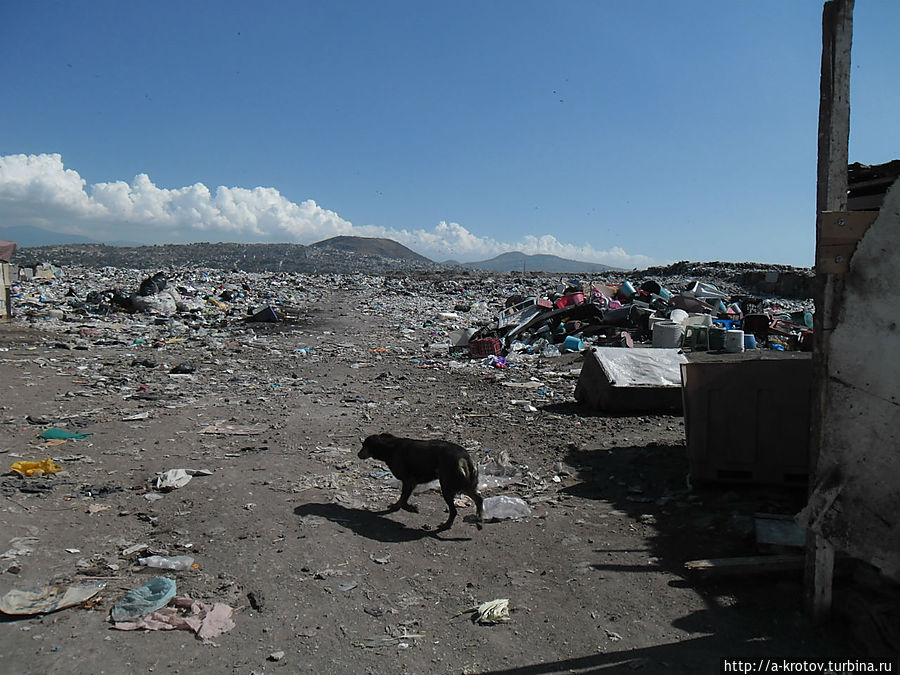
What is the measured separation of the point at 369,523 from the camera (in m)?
3.65

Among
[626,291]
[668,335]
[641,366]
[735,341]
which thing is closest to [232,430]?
[641,366]

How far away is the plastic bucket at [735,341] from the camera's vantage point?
25.1 feet

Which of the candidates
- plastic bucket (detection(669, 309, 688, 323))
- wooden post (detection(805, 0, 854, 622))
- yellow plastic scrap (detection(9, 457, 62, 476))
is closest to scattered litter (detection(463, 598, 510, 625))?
wooden post (detection(805, 0, 854, 622))

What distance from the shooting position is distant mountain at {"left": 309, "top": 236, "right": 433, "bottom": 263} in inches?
3509

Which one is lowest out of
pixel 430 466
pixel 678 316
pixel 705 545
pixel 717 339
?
pixel 705 545

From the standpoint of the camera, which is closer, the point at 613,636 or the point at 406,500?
the point at 613,636

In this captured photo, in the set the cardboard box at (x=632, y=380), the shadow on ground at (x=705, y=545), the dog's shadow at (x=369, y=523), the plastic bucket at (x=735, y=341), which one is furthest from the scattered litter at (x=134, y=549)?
the plastic bucket at (x=735, y=341)

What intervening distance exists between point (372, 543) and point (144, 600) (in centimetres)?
117

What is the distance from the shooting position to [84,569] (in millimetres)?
2959

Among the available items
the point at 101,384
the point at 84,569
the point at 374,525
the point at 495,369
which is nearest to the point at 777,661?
the point at 374,525

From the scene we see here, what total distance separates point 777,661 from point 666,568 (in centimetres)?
80

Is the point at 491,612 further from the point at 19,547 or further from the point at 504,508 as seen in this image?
the point at 19,547

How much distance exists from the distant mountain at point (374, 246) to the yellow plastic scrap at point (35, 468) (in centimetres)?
8370

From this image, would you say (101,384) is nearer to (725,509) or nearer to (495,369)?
(495,369)
